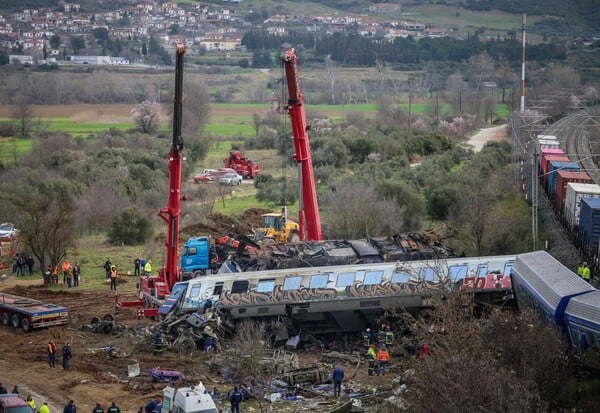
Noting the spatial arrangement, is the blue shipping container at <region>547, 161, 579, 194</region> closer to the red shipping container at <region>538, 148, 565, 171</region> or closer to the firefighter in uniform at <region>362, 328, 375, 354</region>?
the red shipping container at <region>538, 148, 565, 171</region>

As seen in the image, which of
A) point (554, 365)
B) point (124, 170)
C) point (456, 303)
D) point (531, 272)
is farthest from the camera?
point (124, 170)

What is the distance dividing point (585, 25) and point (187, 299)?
516ft

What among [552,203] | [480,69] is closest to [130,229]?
[552,203]

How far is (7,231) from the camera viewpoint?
52.1 metres

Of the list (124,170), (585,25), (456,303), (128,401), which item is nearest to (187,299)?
(128,401)

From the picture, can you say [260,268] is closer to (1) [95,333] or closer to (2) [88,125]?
(1) [95,333]

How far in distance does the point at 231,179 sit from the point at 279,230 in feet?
99.2

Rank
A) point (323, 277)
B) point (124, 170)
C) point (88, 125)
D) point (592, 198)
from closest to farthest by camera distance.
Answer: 1. point (323, 277)
2. point (592, 198)
3. point (124, 170)
4. point (88, 125)

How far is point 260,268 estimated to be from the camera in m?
35.8

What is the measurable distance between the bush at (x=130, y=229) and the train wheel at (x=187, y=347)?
67.4 ft

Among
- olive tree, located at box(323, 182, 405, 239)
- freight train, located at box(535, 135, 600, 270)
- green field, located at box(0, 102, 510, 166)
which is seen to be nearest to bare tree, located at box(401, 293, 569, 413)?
freight train, located at box(535, 135, 600, 270)

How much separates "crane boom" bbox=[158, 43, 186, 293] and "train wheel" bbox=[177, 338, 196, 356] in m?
4.58

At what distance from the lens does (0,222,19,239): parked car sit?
50.6 m

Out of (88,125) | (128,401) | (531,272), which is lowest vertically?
(88,125)
